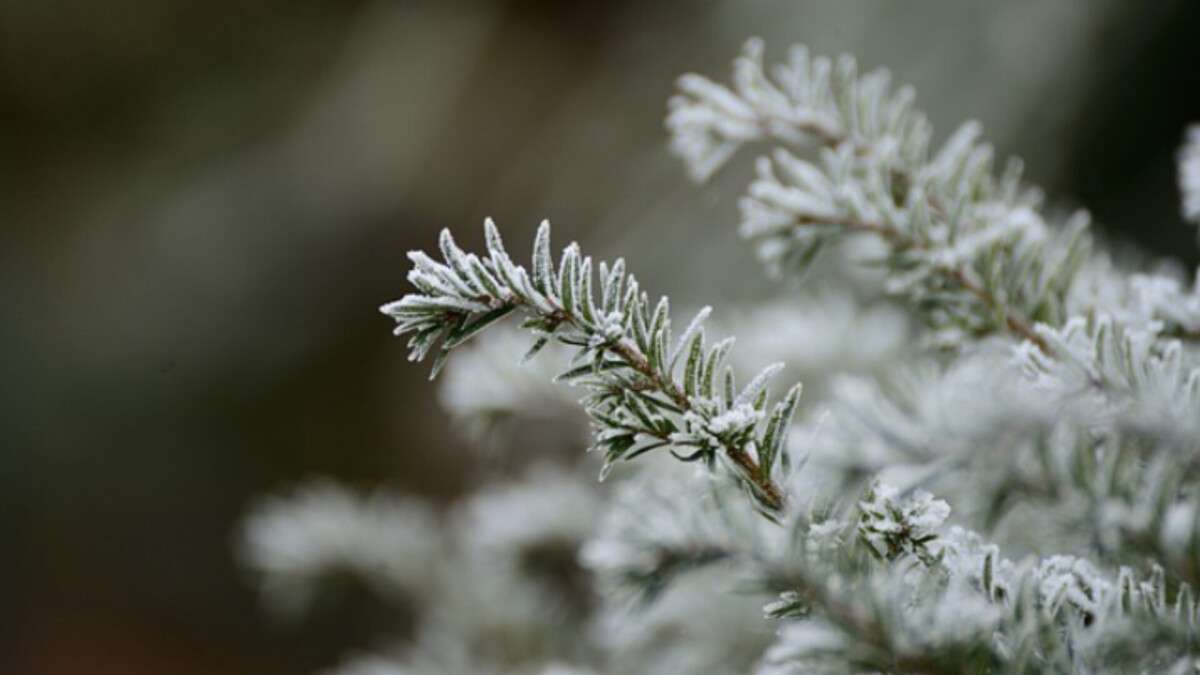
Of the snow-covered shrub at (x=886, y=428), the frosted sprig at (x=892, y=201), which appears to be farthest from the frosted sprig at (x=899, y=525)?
the frosted sprig at (x=892, y=201)

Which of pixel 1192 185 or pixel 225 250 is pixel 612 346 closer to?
pixel 1192 185

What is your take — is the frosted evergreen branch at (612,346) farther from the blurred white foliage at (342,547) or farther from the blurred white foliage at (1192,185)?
the blurred white foliage at (342,547)

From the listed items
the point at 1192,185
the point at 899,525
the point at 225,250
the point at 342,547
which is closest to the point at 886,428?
the point at 899,525

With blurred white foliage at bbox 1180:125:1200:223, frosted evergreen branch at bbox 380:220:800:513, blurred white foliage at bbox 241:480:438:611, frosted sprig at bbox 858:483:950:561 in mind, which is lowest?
frosted sprig at bbox 858:483:950:561

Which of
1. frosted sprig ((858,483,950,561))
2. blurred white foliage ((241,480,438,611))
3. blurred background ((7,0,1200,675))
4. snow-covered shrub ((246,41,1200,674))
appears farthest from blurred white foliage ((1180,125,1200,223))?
blurred background ((7,0,1200,675))

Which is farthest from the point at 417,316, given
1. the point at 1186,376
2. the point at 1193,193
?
the point at 1193,193

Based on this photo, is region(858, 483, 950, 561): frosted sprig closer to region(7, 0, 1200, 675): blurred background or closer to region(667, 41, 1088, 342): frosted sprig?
region(667, 41, 1088, 342): frosted sprig
